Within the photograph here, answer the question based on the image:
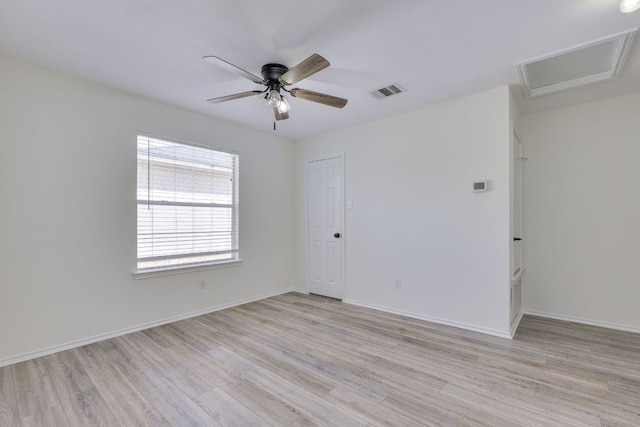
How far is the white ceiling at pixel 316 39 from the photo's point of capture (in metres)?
1.92

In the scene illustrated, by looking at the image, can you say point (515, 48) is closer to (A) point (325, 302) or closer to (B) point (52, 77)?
(A) point (325, 302)

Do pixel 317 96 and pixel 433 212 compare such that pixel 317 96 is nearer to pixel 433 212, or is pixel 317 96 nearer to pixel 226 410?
pixel 433 212

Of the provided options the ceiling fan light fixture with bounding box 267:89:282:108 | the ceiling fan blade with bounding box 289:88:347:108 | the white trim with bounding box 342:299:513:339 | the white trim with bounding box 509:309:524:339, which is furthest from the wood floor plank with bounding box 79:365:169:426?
the white trim with bounding box 509:309:524:339

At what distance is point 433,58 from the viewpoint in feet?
8.25

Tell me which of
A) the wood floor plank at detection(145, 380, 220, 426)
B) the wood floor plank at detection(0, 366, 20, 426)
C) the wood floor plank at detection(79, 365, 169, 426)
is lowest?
the wood floor plank at detection(145, 380, 220, 426)

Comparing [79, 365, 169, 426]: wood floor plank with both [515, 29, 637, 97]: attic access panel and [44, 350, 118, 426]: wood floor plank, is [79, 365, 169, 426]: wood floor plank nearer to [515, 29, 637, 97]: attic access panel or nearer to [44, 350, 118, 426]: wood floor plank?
[44, 350, 118, 426]: wood floor plank

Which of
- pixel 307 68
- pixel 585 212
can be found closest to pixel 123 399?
pixel 307 68

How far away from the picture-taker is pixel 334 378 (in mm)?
2314

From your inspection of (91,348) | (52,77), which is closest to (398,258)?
(91,348)

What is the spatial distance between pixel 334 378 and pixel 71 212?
9.43ft

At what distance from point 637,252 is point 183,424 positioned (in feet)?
15.1

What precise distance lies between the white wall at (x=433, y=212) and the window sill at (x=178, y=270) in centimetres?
173

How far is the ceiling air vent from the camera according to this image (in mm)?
3057

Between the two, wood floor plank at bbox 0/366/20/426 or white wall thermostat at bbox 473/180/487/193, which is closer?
wood floor plank at bbox 0/366/20/426
